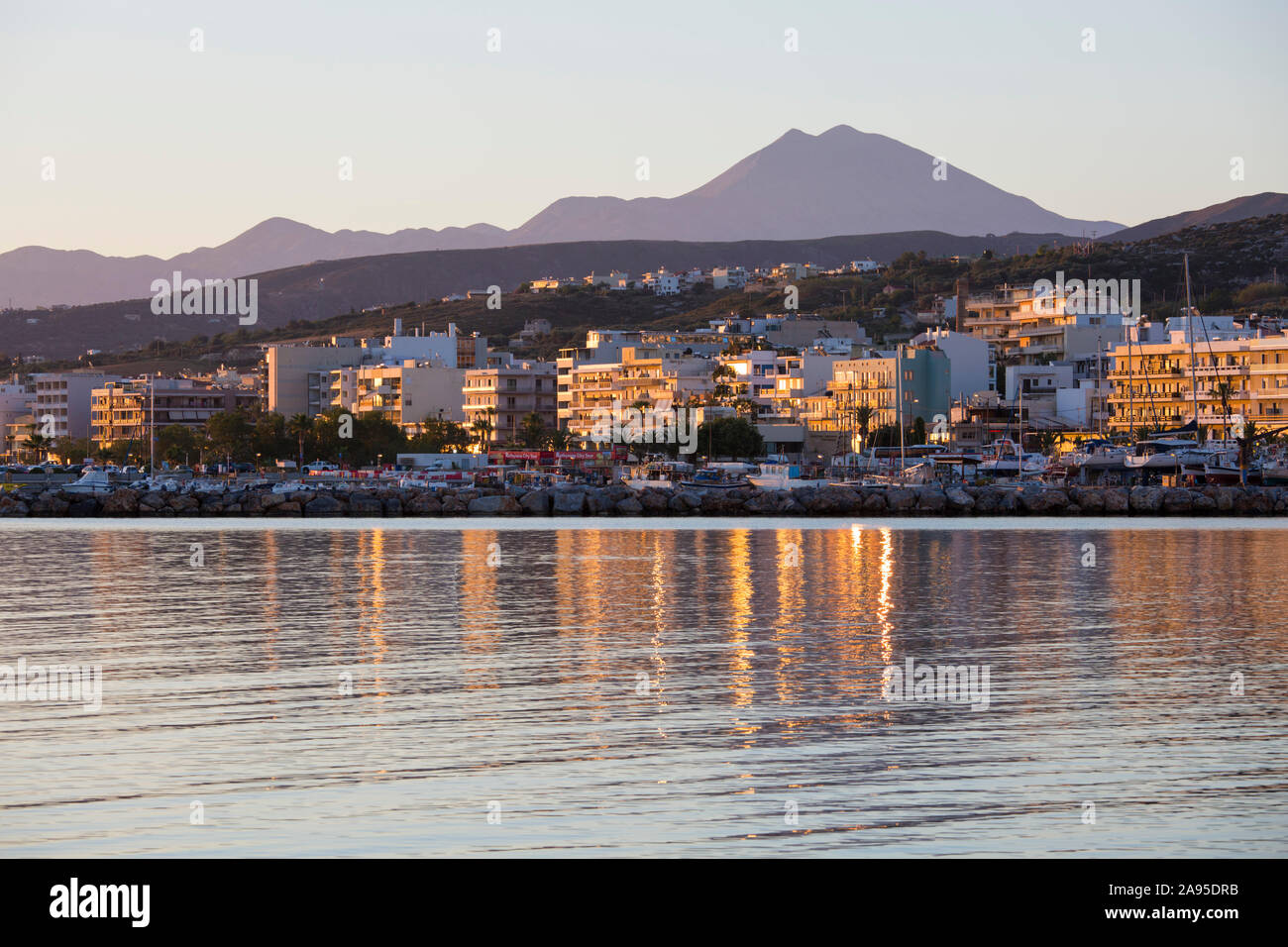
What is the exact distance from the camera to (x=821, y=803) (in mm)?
14180

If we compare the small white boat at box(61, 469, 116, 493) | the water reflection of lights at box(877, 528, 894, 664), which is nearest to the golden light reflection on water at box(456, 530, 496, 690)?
the water reflection of lights at box(877, 528, 894, 664)

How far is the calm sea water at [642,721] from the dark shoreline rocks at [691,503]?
55.1 m

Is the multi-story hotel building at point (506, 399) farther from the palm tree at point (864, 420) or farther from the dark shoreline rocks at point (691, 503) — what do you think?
the dark shoreline rocks at point (691, 503)

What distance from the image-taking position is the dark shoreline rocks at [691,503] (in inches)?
3735

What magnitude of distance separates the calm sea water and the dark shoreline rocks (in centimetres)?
5513

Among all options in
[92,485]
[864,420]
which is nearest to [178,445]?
[92,485]

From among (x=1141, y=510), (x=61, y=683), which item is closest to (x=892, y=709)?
(x=61, y=683)

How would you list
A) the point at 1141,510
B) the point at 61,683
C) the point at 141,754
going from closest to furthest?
the point at 141,754 → the point at 61,683 → the point at 1141,510

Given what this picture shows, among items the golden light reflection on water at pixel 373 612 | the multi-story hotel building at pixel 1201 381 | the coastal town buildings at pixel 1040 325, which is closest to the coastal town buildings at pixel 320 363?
the coastal town buildings at pixel 1040 325

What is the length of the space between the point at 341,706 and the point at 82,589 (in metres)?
20.6

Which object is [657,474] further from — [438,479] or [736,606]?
[736,606]

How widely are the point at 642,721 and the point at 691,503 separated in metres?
80.7

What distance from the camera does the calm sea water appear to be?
13.4 m
